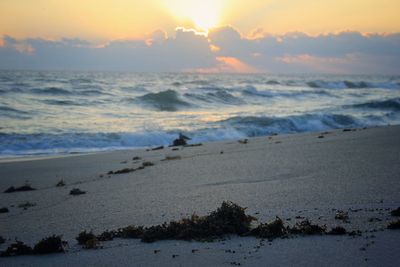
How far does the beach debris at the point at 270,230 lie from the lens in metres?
3.93

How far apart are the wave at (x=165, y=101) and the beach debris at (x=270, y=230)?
93.2 feet

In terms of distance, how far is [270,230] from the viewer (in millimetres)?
3982

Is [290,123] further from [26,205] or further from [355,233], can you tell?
[355,233]

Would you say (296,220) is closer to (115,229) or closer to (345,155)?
(115,229)

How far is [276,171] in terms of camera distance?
24.5ft

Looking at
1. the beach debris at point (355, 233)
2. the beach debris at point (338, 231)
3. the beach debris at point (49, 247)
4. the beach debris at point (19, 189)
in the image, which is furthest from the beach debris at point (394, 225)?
A: the beach debris at point (19, 189)

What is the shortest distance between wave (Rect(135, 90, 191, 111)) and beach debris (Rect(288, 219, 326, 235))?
2844 cm

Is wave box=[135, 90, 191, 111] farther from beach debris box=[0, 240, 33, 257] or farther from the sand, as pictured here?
beach debris box=[0, 240, 33, 257]

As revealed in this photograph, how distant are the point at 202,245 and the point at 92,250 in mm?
976

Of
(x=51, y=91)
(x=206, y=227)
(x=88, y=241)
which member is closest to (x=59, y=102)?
(x=51, y=91)

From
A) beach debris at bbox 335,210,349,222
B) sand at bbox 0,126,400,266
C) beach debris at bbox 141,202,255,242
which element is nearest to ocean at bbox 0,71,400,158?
sand at bbox 0,126,400,266

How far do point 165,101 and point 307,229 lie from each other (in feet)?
106

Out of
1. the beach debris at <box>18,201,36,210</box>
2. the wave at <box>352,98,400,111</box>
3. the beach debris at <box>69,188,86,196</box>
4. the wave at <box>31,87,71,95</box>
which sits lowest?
the beach debris at <box>18,201,36,210</box>

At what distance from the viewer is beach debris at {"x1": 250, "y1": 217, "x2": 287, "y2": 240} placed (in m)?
3.93
